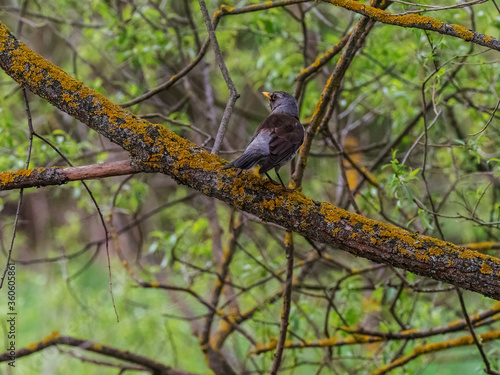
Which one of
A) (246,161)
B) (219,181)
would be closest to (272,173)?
(246,161)

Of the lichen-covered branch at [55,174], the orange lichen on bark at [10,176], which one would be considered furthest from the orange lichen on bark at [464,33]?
the orange lichen on bark at [10,176]

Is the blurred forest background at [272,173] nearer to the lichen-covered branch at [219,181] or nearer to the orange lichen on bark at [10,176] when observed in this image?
the orange lichen on bark at [10,176]

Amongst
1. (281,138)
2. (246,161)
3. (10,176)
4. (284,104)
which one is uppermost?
(284,104)

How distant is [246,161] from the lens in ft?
8.97

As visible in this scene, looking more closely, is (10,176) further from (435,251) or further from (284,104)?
(284,104)

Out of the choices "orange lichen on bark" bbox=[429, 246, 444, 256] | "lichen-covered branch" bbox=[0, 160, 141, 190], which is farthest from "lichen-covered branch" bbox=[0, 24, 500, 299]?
"lichen-covered branch" bbox=[0, 160, 141, 190]

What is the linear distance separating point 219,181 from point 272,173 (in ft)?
15.2

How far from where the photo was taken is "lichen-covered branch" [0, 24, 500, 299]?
2389mm

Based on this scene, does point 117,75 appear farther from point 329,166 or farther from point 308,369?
point 308,369

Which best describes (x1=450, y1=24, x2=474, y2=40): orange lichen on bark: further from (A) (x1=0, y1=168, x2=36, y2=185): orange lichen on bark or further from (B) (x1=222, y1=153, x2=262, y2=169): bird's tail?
(A) (x1=0, y1=168, x2=36, y2=185): orange lichen on bark

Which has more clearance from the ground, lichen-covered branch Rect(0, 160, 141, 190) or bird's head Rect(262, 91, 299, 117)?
bird's head Rect(262, 91, 299, 117)

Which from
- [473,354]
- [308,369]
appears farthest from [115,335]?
[473,354]

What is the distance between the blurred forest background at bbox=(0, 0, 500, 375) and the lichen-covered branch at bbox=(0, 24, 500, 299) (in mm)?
343

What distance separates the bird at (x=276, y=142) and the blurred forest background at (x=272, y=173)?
325 millimetres
